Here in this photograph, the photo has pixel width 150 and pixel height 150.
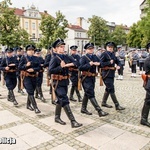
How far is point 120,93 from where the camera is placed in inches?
368

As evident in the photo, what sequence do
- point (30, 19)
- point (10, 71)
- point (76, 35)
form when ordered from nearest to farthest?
point (10, 71)
point (30, 19)
point (76, 35)

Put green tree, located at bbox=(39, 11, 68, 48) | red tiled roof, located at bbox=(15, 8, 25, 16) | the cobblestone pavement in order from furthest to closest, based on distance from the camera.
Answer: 1. red tiled roof, located at bbox=(15, 8, 25, 16)
2. green tree, located at bbox=(39, 11, 68, 48)
3. the cobblestone pavement

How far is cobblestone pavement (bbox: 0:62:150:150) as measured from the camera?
4.31 metres

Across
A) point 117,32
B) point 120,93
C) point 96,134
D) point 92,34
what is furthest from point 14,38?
point 117,32

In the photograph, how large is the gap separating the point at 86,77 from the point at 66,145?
7.59 ft

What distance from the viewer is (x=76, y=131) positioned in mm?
5000

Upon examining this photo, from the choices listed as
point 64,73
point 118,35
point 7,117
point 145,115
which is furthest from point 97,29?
point 145,115

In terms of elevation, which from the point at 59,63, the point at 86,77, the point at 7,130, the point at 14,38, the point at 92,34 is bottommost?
the point at 7,130

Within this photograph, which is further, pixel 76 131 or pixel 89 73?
pixel 89 73

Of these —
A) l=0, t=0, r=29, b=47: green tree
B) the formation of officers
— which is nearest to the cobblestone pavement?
the formation of officers

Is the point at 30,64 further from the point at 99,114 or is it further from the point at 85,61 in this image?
the point at 99,114

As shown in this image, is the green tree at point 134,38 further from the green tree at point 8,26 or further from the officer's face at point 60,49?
the officer's face at point 60,49

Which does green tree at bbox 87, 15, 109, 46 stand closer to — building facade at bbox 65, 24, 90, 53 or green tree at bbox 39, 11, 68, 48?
building facade at bbox 65, 24, 90, 53

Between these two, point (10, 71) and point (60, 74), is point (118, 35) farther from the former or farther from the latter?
point (60, 74)
